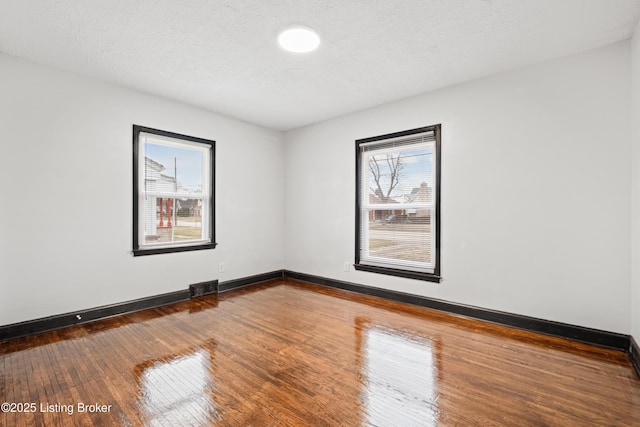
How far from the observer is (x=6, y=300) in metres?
2.81

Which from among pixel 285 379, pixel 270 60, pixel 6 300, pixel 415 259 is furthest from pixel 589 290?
pixel 6 300

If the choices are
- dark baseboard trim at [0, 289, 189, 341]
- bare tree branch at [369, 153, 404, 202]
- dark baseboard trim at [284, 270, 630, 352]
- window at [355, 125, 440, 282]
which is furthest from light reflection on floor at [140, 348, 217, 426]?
bare tree branch at [369, 153, 404, 202]

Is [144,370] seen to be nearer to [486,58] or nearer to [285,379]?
[285,379]

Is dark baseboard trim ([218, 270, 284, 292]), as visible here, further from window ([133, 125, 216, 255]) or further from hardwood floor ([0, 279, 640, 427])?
hardwood floor ([0, 279, 640, 427])

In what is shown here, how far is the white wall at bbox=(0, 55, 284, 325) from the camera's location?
9.36 ft

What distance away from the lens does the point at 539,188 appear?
9.77 ft

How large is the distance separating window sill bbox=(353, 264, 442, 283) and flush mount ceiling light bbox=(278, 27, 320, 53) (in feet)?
9.23

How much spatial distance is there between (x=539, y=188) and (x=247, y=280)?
4.08 m

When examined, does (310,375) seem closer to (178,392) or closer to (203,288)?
(178,392)

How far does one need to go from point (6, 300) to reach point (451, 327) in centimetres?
433

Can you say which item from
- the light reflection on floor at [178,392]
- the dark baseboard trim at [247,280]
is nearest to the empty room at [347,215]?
the light reflection on floor at [178,392]

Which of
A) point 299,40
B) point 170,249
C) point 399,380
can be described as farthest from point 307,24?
point 170,249

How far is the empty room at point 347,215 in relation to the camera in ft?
6.75

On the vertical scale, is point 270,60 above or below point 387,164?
above
